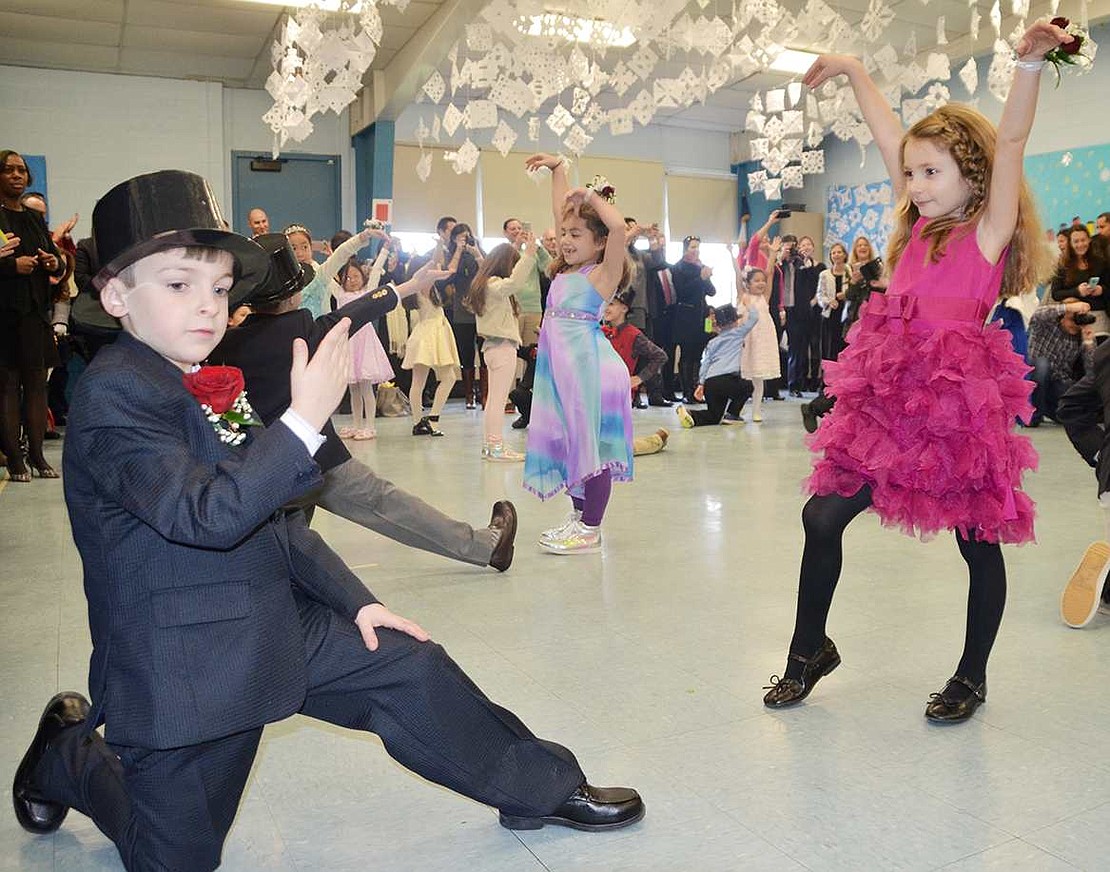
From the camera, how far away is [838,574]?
219 centimetres

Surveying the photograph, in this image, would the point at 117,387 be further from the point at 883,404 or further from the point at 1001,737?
the point at 1001,737

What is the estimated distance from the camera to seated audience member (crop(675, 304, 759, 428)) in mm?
8164

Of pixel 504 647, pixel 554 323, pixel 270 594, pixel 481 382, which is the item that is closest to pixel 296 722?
pixel 504 647

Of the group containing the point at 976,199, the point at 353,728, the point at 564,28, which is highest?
the point at 564,28

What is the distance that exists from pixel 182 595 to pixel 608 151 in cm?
1322

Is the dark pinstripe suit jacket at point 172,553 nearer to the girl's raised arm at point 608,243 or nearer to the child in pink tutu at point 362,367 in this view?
the girl's raised arm at point 608,243

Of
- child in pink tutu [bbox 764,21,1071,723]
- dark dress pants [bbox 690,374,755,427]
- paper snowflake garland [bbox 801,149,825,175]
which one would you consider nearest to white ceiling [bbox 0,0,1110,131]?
paper snowflake garland [bbox 801,149,825,175]

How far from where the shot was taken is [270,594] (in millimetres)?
1370

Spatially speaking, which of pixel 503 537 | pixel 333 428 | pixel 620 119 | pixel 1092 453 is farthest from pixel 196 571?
pixel 620 119

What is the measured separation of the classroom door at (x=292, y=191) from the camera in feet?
39.5

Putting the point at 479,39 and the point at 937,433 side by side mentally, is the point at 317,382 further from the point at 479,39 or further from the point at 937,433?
the point at 479,39

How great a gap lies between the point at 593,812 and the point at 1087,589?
1.75 m

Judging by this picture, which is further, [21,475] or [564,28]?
[564,28]

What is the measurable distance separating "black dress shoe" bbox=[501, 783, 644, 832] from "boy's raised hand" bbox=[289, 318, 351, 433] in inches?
30.1
